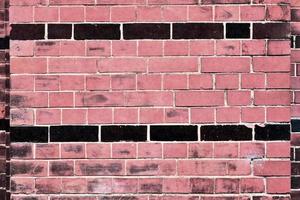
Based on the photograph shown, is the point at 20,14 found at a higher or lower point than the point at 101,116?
higher

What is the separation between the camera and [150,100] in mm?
2391

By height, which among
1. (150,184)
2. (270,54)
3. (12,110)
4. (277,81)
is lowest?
(150,184)

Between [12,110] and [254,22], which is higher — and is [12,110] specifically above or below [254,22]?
below

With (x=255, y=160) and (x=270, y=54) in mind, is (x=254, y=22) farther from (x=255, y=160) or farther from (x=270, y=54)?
(x=255, y=160)

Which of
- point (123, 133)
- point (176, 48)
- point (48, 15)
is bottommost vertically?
point (123, 133)

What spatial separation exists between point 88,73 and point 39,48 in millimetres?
303

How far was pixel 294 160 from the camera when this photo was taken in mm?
2625

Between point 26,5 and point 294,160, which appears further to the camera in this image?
point 294,160

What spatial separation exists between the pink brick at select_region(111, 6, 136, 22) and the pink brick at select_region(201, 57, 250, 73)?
458 millimetres

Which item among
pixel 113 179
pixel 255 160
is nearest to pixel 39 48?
pixel 113 179

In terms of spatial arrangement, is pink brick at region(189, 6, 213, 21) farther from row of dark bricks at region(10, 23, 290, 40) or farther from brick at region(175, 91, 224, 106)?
brick at region(175, 91, 224, 106)

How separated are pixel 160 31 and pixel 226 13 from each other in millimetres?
376

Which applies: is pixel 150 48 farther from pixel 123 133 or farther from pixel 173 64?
pixel 123 133

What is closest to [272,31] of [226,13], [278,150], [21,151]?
[226,13]
